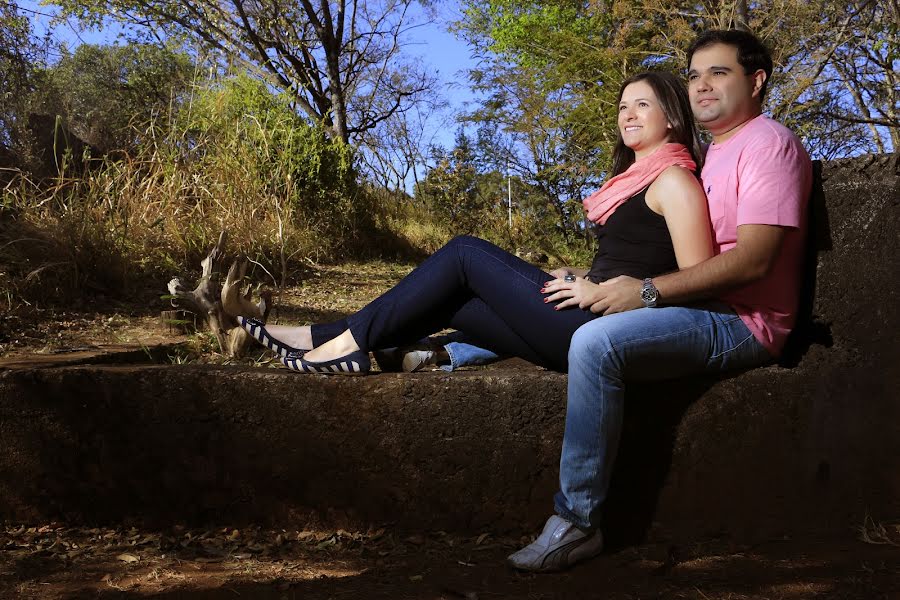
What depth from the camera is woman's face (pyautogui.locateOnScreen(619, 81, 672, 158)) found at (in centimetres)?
239

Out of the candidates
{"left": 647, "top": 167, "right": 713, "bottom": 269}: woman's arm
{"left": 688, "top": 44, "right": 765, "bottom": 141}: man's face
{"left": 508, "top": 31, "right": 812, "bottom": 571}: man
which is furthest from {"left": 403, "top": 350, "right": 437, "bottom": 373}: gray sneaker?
{"left": 688, "top": 44, "right": 765, "bottom": 141}: man's face

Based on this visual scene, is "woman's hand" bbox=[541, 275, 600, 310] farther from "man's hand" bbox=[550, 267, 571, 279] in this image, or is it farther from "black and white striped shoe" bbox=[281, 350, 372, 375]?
"black and white striped shoe" bbox=[281, 350, 372, 375]

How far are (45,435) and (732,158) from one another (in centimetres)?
243

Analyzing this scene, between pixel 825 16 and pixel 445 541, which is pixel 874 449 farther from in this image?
pixel 825 16

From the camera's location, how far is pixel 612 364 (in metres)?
2.16

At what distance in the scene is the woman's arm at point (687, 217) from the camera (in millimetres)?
2166

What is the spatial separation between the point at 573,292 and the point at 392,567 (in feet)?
3.36

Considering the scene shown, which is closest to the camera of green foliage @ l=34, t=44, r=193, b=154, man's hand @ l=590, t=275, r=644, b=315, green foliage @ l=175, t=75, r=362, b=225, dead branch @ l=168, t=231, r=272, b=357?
man's hand @ l=590, t=275, r=644, b=315

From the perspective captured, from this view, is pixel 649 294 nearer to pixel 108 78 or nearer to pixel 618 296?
pixel 618 296

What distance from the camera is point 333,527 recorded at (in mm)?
2656

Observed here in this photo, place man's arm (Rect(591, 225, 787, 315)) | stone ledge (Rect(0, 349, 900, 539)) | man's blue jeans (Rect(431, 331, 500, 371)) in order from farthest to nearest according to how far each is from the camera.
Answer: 1. man's blue jeans (Rect(431, 331, 500, 371))
2. stone ledge (Rect(0, 349, 900, 539))
3. man's arm (Rect(591, 225, 787, 315))

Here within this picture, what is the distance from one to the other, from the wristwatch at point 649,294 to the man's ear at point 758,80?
0.68m

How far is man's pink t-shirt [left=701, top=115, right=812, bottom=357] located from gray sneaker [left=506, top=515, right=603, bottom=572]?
2.60 feet

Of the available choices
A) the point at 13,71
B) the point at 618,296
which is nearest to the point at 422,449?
the point at 618,296
